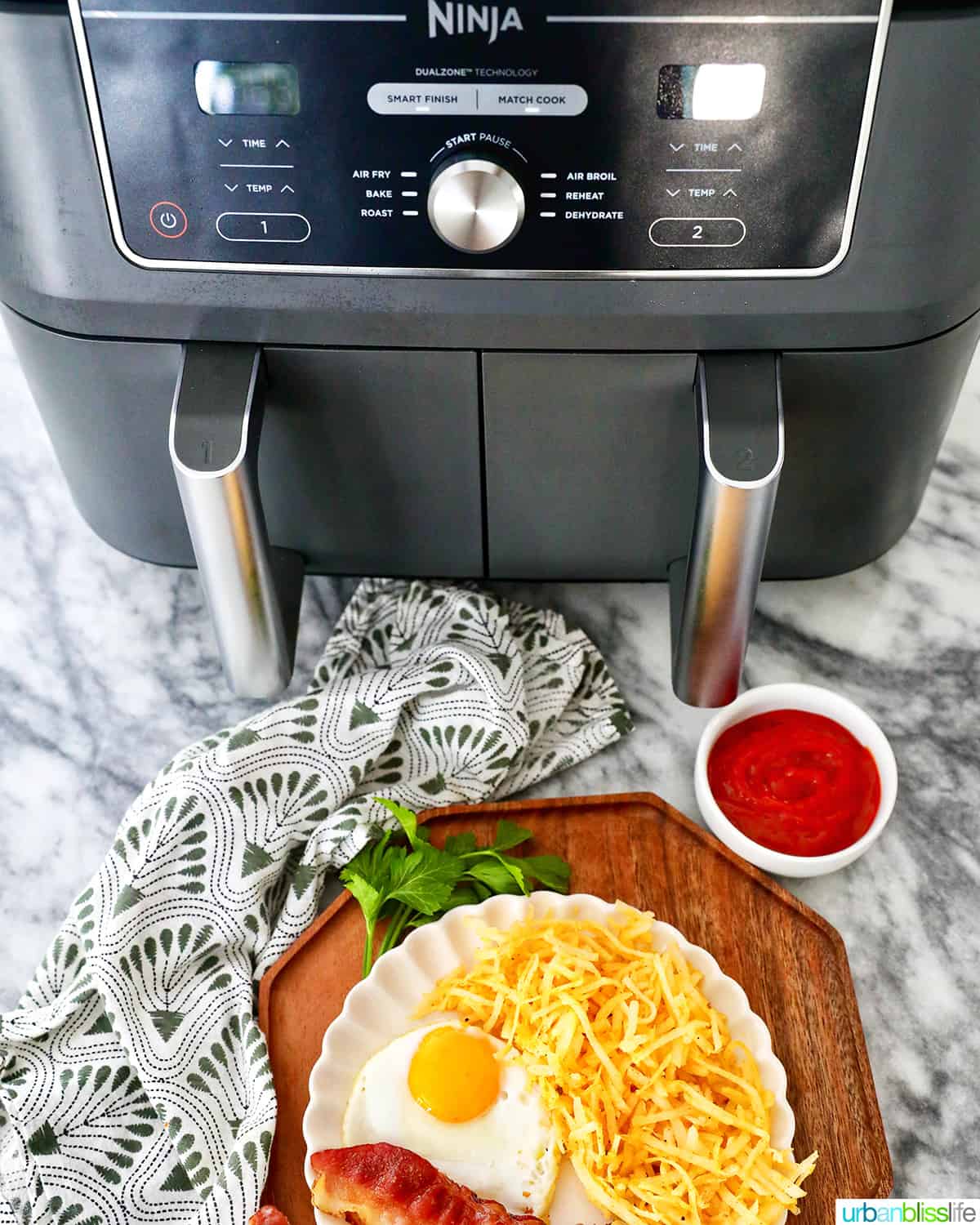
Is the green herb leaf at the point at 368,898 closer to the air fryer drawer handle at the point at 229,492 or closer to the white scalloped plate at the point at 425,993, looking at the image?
the white scalloped plate at the point at 425,993

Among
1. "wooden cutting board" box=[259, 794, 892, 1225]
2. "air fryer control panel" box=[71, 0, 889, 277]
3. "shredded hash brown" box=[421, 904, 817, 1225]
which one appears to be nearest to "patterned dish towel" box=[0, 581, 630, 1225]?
"wooden cutting board" box=[259, 794, 892, 1225]

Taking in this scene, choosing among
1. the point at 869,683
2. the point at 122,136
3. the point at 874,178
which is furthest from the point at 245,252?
the point at 869,683

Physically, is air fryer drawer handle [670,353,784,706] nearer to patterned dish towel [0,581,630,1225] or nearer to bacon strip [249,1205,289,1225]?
patterned dish towel [0,581,630,1225]

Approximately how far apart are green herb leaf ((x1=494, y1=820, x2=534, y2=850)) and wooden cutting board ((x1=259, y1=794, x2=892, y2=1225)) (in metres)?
0.02

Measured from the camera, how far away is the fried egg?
76 cm

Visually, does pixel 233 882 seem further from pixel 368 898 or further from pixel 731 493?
pixel 731 493

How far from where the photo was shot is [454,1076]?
773mm

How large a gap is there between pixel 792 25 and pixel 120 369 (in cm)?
42

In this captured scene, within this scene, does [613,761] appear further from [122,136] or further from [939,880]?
[122,136]

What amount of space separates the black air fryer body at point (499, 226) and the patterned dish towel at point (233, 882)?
156 mm

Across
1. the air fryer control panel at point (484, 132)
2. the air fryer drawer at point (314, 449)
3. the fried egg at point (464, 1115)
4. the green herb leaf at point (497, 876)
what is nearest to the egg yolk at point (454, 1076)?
the fried egg at point (464, 1115)

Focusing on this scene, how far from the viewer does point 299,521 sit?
2.91 ft

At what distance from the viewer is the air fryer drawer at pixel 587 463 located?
77 cm

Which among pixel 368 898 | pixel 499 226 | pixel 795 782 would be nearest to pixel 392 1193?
pixel 368 898
